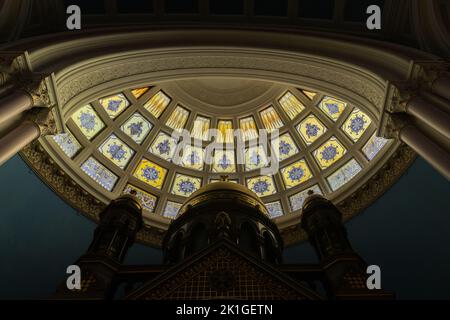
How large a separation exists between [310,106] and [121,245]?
11.1m

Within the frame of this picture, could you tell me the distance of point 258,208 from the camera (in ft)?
33.2

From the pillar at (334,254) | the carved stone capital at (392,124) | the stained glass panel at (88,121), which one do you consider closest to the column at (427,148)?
the carved stone capital at (392,124)

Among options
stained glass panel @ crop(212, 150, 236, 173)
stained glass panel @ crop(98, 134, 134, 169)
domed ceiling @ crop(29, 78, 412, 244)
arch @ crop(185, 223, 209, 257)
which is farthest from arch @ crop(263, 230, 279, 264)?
stained glass panel @ crop(212, 150, 236, 173)

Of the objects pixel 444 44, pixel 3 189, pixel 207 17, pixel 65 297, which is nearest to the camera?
pixel 65 297

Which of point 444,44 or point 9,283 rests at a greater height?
point 444,44

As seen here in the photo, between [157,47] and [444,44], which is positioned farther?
[157,47]

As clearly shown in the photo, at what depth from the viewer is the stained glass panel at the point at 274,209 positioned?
1591 cm

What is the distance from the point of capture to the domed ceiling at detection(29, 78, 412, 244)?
14.7 m

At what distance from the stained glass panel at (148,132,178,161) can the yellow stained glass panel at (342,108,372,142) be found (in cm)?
772

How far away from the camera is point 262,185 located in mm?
17250

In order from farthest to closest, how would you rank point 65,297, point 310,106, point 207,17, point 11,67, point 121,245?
point 310,106 → point 207,17 → point 121,245 → point 11,67 → point 65,297
